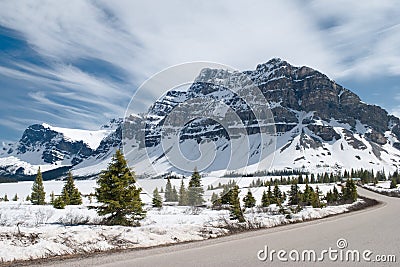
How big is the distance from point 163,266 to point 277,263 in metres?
2.51

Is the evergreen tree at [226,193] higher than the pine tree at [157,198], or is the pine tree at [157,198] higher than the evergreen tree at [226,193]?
the evergreen tree at [226,193]

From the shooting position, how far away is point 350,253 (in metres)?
8.52

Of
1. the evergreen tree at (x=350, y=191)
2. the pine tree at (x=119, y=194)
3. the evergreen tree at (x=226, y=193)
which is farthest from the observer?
the evergreen tree at (x=350, y=191)

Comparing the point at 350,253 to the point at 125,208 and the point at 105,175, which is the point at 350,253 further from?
the point at 105,175

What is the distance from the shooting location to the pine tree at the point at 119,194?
727 inches

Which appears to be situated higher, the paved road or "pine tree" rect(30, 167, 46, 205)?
the paved road

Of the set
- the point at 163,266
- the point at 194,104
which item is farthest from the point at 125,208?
the point at 163,266

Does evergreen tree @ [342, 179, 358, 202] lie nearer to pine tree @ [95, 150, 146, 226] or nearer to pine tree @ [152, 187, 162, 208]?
pine tree @ [152, 187, 162, 208]

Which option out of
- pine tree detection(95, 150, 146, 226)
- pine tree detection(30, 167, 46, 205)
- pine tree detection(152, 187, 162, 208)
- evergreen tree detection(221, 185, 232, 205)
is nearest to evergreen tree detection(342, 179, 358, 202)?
evergreen tree detection(221, 185, 232, 205)

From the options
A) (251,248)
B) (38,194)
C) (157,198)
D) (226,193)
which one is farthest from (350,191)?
(251,248)

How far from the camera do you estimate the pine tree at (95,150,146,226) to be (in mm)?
18469

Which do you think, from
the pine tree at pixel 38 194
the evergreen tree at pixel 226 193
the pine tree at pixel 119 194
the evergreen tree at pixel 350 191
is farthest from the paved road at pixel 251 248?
the pine tree at pixel 38 194

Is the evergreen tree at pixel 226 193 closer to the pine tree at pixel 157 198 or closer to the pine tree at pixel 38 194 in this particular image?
the pine tree at pixel 157 198

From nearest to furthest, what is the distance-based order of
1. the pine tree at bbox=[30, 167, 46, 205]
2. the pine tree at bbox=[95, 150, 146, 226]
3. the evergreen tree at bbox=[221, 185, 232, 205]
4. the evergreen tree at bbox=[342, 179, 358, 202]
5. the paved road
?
the paved road, the evergreen tree at bbox=[221, 185, 232, 205], the pine tree at bbox=[95, 150, 146, 226], the evergreen tree at bbox=[342, 179, 358, 202], the pine tree at bbox=[30, 167, 46, 205]
